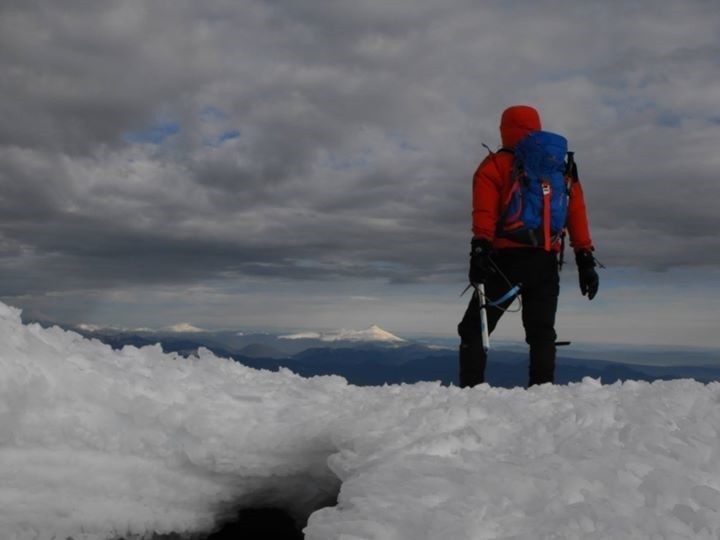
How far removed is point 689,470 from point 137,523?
3.03 metres

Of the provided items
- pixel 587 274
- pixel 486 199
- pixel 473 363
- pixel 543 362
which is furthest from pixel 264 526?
pixel 587 274

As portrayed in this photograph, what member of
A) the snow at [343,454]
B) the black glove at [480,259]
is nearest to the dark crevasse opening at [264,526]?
the snow at [343,454]

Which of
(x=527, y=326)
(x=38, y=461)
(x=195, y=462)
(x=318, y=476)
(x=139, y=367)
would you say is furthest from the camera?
(x=527, y=326)

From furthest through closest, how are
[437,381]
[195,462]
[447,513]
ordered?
[437,381] → [195,462] → [447,513]

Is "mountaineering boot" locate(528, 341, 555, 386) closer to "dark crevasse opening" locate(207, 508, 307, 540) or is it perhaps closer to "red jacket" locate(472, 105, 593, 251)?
"red jacket" locate(472, 105, 593, 251)

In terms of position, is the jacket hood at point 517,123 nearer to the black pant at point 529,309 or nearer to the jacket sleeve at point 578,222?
the jacket sleeve at point 578,222

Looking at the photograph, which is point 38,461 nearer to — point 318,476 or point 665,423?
point 318,476

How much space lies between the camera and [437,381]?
506cm

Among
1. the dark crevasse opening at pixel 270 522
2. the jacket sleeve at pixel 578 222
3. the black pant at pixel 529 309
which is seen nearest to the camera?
the dark crevasse opening at pixel 270 522

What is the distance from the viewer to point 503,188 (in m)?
6.85

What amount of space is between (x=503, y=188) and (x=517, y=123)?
2.73 feet

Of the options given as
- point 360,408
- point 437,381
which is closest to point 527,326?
point 437,381

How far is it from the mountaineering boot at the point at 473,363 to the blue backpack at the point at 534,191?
1336 mm

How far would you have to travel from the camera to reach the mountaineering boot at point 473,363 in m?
6.95
